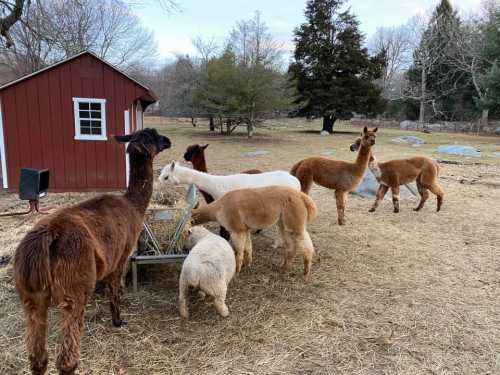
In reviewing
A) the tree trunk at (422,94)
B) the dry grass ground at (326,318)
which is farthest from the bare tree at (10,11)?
the tree trunk at (422,94)

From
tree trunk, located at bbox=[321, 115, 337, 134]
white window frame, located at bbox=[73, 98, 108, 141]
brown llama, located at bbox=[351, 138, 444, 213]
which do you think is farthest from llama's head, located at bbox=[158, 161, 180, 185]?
tree trunk, located at bbox=[321, 115, 337, 134]

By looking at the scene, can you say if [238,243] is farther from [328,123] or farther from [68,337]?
[328,123]

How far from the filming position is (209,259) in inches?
131

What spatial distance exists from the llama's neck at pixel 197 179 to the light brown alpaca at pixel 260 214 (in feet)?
3.04

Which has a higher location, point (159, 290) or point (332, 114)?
point (332, 114)

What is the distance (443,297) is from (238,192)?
2.49 metres

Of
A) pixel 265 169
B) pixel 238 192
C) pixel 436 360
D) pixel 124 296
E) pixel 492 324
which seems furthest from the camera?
pixel 265 169

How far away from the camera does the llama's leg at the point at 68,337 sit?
82.5 inches

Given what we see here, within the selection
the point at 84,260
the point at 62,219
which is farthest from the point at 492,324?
the point at 62,219

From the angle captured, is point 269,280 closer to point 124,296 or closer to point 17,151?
point 124,296

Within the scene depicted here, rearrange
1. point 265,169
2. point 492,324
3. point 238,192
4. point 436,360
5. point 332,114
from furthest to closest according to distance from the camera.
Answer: point 332,114, point 265,169, point 238,192, point 492,324, point 436,360

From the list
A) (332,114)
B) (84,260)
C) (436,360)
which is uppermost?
(332,114)

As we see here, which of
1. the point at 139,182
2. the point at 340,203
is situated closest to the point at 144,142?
the point at 139,182

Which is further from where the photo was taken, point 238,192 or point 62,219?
point 238,192
